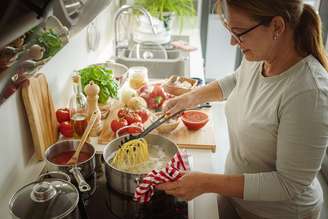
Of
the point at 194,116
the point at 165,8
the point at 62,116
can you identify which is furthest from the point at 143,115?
the point at 165,8

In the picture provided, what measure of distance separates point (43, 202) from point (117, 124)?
600 millimetres

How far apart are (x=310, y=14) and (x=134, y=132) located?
698 mm

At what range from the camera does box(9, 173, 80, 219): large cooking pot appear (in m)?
0.76

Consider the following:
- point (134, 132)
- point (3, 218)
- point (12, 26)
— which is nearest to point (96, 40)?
point (134, 132)

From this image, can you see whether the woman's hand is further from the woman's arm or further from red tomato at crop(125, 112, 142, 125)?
red tomato at crop(125, 112, 142, 125)

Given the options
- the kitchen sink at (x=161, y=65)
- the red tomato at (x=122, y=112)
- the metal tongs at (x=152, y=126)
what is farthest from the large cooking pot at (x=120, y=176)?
the kitchen sink at (x=161, y=65)

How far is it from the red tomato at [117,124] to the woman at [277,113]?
45 cm

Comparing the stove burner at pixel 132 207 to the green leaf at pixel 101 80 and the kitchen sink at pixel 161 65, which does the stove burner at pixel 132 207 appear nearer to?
the green leaf at pixel 101 80

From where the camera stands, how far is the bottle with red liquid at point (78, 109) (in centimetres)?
127

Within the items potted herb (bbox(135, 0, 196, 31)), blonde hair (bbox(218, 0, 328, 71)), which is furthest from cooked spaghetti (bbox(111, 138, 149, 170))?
potted herb (bbox(135, 0, 196, 31))

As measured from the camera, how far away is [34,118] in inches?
42.6

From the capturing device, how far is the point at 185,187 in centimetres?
95

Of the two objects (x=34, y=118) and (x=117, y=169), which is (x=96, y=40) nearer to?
(x=34, y=118)

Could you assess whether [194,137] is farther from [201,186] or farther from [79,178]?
[79,178]
